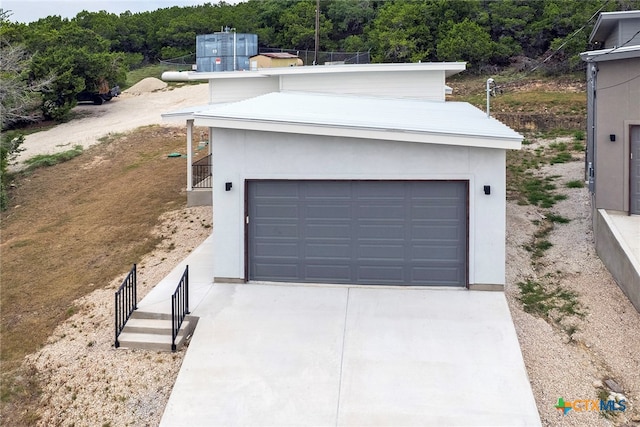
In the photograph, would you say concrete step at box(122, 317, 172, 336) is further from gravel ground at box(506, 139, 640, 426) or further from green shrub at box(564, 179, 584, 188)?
green shrub at box(564, 179, 584, 188)

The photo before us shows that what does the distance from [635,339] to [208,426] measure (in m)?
6.17

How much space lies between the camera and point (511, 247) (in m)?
11.4

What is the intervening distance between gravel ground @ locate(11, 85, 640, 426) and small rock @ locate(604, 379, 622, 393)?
8 cm

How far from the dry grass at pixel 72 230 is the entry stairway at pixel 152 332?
146 cm

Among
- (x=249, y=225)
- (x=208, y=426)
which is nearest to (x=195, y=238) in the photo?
(x=249, y=225)

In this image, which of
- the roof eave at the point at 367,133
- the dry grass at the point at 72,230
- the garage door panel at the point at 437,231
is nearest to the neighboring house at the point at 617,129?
the roof eave at the point at 367,133

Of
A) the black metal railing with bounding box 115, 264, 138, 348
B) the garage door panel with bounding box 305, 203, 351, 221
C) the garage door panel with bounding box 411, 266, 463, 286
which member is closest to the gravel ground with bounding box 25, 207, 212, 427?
the black metal railing with bounding box 115, 264, 138, 348

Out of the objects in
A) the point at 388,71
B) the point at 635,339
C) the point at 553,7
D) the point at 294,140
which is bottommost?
the point at 635,339

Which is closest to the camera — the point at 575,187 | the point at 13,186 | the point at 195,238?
the point at 195,238

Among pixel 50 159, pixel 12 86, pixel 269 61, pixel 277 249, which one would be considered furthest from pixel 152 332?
pixel 12 86

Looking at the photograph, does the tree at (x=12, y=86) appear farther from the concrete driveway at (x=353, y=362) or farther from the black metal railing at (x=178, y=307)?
the concrete driveway at (x=353, y=362)

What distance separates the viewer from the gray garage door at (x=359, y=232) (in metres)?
9.47

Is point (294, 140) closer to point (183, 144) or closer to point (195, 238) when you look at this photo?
point (195, 238)

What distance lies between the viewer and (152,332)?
8180 mm
